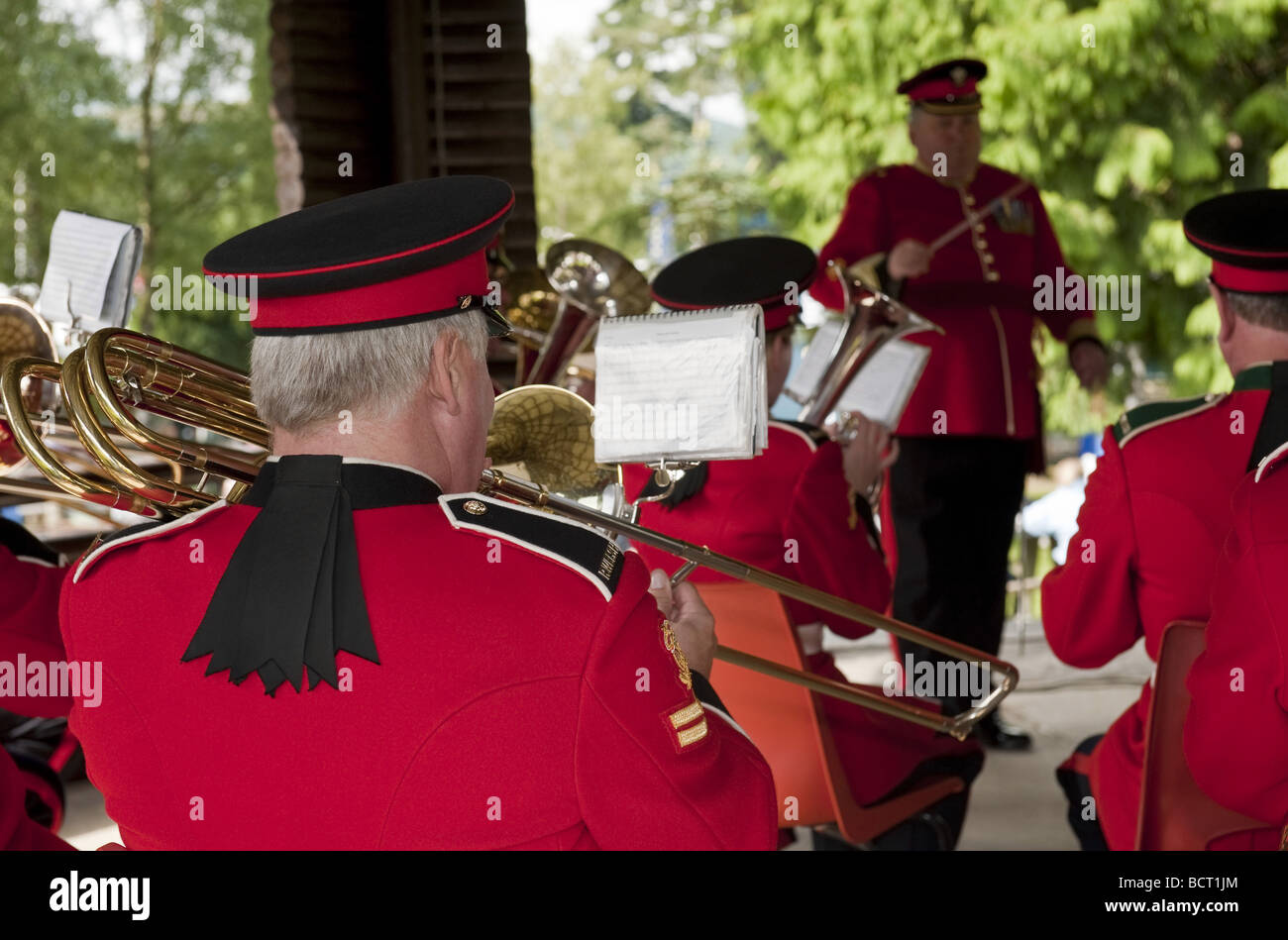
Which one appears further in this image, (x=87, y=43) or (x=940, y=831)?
(x=87, y=43)

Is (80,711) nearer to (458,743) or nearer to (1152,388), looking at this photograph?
(458,743)

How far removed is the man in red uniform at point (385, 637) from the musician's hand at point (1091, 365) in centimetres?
306

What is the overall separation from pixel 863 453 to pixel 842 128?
10590 millimetres

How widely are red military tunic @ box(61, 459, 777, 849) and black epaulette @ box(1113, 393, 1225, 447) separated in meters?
1.22

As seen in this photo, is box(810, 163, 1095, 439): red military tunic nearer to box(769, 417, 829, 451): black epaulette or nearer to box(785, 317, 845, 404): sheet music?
box(785, 317, 845, 404): sheet music

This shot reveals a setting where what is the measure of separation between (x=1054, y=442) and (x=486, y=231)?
56.6ft

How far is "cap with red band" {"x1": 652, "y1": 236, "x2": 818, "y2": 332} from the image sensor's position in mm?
2717

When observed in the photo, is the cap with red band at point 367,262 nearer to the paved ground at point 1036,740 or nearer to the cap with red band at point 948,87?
the paved ground at point 1036,740

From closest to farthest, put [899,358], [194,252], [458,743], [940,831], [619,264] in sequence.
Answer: [458,743] → [940,831] → [899,358] → [619,264] → [194,252]

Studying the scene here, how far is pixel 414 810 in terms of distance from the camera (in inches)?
53.7

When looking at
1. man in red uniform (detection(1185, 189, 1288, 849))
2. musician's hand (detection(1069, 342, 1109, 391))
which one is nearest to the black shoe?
musician's hand (detection(1069, 342, 1109, 391))

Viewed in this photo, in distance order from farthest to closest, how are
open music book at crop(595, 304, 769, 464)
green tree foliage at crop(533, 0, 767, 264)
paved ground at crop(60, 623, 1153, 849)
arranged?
green tree foliage at crop(533, 0, 767, 264) → paved ground at crop(60, 623, 1153, 849) → open music book at crop(595, 304, 769, 464)
